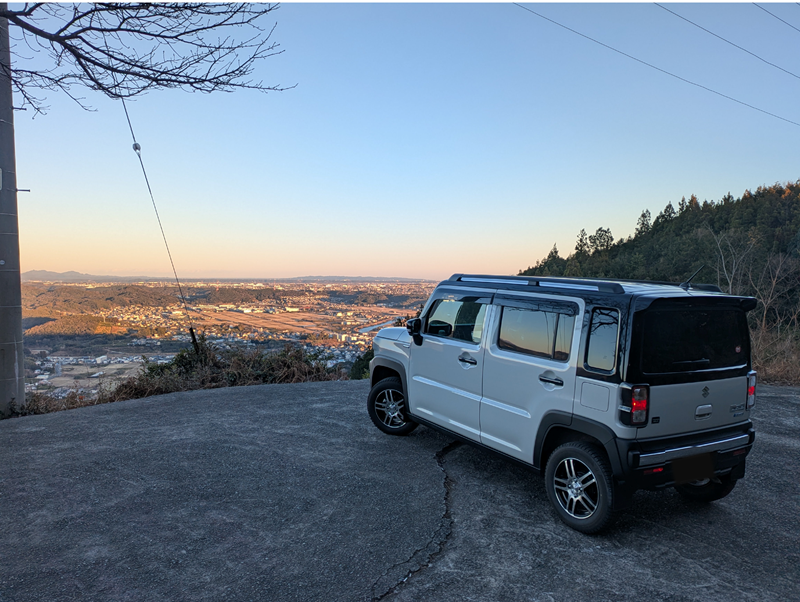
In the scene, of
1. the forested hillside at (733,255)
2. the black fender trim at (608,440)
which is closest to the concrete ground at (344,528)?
the black fender trim at (608,440)

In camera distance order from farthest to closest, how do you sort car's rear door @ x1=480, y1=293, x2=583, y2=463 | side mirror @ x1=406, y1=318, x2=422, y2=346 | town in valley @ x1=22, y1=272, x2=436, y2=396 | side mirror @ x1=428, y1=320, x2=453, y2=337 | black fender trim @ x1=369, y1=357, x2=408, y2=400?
1. town in valley @ x1=22, y1=272, x2=436, y2=396
2. black fender trim @ x1=369, y1=357, x2=408, y2=400
3. side mirror @ x1=406, y1=318, x2=422, y2=346
4. side mirror @ x1=428, y1=320, x2=453, y2=337
5. car's rear door @ x1=480, y1=293, x2=583, y2=463

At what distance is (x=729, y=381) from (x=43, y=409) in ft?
29.6

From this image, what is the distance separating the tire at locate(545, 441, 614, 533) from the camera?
3.56 meters

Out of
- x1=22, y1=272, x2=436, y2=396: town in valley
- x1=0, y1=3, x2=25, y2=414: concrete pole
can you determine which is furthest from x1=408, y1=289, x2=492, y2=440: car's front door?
x1=0, y1=3, x2=25, y2=414: concrete pole

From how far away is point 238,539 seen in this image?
357 centimetres

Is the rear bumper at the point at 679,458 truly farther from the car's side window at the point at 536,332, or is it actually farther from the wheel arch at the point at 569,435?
the car's side window at the point at 536,332

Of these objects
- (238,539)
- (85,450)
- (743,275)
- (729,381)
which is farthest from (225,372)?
(743,275)

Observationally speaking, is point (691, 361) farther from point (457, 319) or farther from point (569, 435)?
point (457, 319)

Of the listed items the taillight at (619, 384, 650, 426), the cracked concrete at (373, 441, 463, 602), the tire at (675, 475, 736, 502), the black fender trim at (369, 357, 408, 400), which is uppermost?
the taillight at (619, 384, 650, 426)

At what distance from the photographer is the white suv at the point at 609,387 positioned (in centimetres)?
344

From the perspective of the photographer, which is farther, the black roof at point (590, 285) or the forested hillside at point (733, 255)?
the forested hillside at point (733, 255)

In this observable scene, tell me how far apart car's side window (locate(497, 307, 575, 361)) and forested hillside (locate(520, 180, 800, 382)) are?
873 cm

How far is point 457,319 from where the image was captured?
16.5ft

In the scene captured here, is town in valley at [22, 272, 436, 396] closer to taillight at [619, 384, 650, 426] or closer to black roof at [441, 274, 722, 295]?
black roof at [441, 274, 722, 295]
